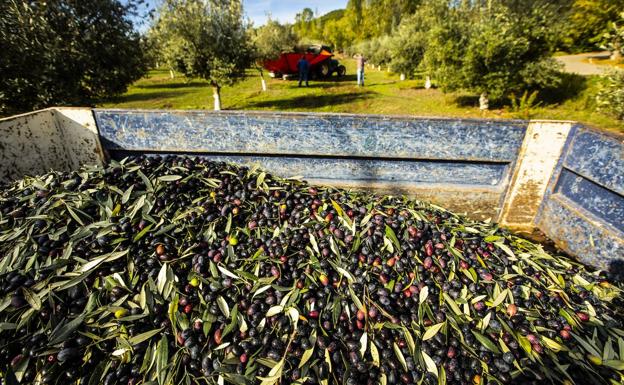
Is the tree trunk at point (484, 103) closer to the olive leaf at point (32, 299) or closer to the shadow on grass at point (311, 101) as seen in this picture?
the shadow on grass at point (311, 101)

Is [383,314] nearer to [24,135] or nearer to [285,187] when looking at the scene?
[285,187]

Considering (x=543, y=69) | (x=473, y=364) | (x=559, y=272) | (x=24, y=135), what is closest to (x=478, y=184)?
(x=559, y=272)

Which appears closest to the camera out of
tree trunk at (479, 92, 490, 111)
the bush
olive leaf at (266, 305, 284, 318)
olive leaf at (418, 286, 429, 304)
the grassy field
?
olive leaf at (266, 305, 284, 318)

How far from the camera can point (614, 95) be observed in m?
4.27

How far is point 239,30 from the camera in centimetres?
1063

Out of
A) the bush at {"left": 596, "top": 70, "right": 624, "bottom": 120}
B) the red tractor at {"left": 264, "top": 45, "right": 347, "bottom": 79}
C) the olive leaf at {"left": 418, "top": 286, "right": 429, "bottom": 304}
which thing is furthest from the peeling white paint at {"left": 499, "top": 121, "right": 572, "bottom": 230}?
the red tractor at {"left": 264, "top": 45, "right": 347, "bottom": 79}

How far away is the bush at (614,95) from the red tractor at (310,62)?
16910 millimetres

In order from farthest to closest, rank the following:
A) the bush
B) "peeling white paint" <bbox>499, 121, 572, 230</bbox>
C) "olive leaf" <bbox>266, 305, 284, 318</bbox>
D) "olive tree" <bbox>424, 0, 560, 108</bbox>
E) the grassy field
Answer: the grassy field < "olive tree" <bbox>424, 0, 560, 108</bbox> < the bush < "peeling white paint" <bbox>499, 121, 572, 230</bbox> < "olive leaf" <bbox>266, 305, 284, 318</bbox>

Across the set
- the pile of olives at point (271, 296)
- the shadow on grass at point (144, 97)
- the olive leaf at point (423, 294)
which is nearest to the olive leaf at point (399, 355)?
the pile of olives at point (271, 296)

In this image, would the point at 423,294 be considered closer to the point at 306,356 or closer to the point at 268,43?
the point at 306,356

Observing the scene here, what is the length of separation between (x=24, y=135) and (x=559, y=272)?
485 cm

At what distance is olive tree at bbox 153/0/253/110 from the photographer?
9469mm

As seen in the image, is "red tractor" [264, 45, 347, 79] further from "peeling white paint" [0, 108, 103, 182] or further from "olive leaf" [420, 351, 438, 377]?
"olive leaf" [420, 351, 438, 377]

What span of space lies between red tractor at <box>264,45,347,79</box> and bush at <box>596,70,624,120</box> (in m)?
16.9
